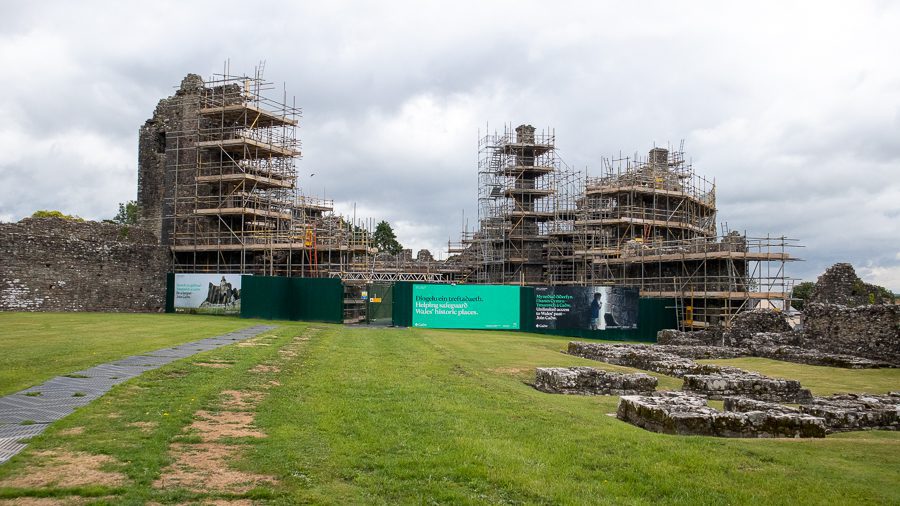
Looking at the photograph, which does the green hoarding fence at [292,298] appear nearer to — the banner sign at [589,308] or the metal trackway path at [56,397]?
the banner sign at [589,308]

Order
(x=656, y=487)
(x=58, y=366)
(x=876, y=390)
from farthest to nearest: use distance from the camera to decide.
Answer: (x=876, y=390), (x=58, y=366), (x=656, y=487)

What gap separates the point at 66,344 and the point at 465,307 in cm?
2043

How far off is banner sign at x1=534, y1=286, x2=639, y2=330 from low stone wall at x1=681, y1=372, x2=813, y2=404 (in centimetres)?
1888

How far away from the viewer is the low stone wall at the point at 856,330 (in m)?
22.2

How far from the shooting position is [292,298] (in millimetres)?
34531

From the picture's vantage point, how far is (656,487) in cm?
671

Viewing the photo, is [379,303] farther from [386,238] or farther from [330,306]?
[386,238]

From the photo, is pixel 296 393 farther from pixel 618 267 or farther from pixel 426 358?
pixel 618 267

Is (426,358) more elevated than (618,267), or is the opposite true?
(618,267)

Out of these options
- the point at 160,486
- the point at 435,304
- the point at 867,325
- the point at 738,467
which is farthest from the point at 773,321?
the point at 160,486

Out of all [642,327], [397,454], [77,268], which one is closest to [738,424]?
[397,454]

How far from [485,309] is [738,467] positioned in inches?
1052

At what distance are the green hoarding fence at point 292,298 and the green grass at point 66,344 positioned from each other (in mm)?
8518

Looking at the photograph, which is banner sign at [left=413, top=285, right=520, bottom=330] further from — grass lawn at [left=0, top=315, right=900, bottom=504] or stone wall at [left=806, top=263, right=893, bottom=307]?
grass lawn at [left=0, top=315, right=900, bottom=504]
